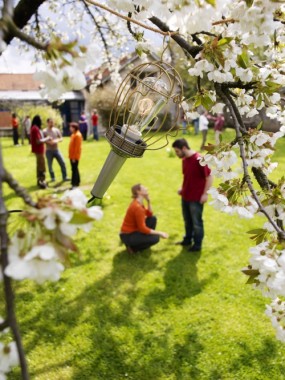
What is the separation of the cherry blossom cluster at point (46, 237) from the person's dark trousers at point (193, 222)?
4228mm

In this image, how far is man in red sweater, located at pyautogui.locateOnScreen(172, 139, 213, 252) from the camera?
188 inches

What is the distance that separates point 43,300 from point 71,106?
26027mm

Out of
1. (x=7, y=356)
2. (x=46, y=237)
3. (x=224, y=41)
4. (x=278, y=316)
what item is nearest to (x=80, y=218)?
(x=46, y=237)

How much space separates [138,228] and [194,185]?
962 mm

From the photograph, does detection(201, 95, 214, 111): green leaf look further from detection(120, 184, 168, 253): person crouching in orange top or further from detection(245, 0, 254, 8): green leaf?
detection(120, 184, 168, 253): person crouching in orange top

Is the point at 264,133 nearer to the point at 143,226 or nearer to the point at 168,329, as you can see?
the point at 168,329

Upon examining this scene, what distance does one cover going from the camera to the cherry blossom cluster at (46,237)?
2.61ft

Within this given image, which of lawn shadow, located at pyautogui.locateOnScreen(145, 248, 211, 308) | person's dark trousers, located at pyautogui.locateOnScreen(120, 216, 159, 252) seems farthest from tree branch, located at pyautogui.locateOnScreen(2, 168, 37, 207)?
person's dark trousers, located at pyautogui.locateOnScreen(120, 216, 159, 252)

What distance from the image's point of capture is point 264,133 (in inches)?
69.8

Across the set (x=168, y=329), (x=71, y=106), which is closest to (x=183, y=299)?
(x=168, y=329)

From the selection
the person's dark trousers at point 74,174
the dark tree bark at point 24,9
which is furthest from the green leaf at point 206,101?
the person's dark trousers at point 74,174

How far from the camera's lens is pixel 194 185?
4914 mm

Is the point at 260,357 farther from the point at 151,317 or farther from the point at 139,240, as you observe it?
the point at 139,240

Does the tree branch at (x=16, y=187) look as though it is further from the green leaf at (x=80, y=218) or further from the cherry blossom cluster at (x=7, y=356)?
the cherry blossom cluster at (x=7, y=356)
